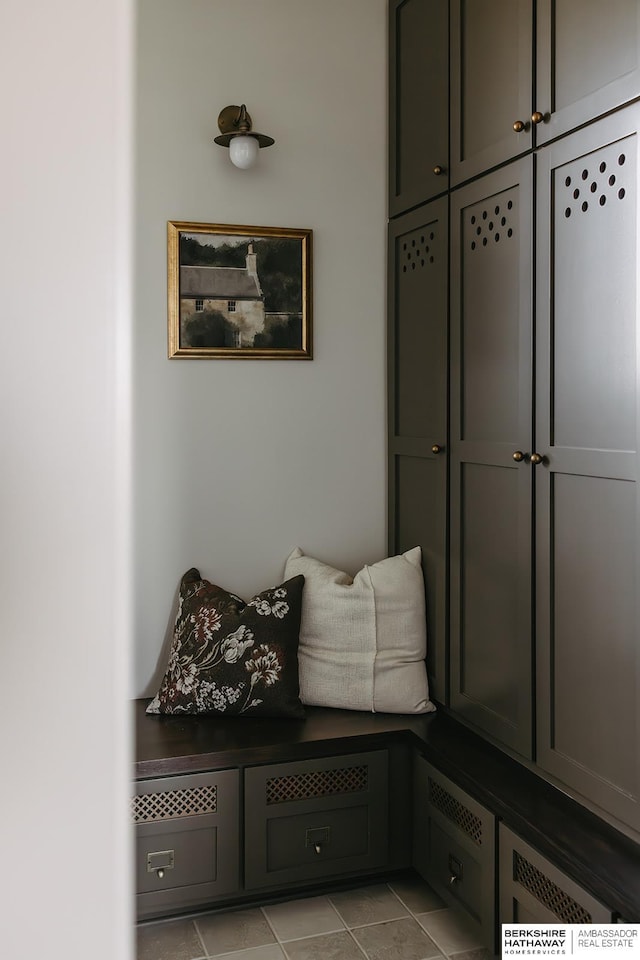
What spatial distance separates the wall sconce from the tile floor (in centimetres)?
218

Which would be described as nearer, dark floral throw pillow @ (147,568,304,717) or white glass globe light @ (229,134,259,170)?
dark floral throw pillow @ (147,568,304,717)

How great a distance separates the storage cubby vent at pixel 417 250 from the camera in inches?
96.0

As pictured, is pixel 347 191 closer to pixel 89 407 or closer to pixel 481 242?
pixel 481 242

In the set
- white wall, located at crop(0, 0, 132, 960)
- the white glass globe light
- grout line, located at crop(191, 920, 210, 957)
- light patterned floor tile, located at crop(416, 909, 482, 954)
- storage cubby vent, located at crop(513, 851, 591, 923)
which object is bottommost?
grout line, located at crop(191, 920, 210, 957)

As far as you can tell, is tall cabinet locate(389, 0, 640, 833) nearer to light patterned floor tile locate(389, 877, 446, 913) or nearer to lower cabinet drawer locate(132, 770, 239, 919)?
light patterned floor tile locate(389, 877, 446, 913)

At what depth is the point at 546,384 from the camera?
1.87 m

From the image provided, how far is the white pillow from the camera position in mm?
2393

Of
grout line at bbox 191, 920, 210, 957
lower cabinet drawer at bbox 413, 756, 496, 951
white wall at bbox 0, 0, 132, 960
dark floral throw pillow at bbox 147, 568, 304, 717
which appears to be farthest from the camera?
dark floral throw pillow at bbox 147, 568, 304, 717

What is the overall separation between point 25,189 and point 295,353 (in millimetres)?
2519

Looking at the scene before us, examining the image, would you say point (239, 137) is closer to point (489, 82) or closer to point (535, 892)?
point (489, 82)

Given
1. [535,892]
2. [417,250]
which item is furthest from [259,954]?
[417,250]

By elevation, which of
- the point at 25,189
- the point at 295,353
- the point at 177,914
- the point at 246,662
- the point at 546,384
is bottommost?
the point at 177,914

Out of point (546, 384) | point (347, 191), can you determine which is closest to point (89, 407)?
point (546, 384)

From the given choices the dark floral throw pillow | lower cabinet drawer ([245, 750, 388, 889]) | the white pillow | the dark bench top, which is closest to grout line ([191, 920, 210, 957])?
lower cabinet drawer ([245, 750, 388, 889])
